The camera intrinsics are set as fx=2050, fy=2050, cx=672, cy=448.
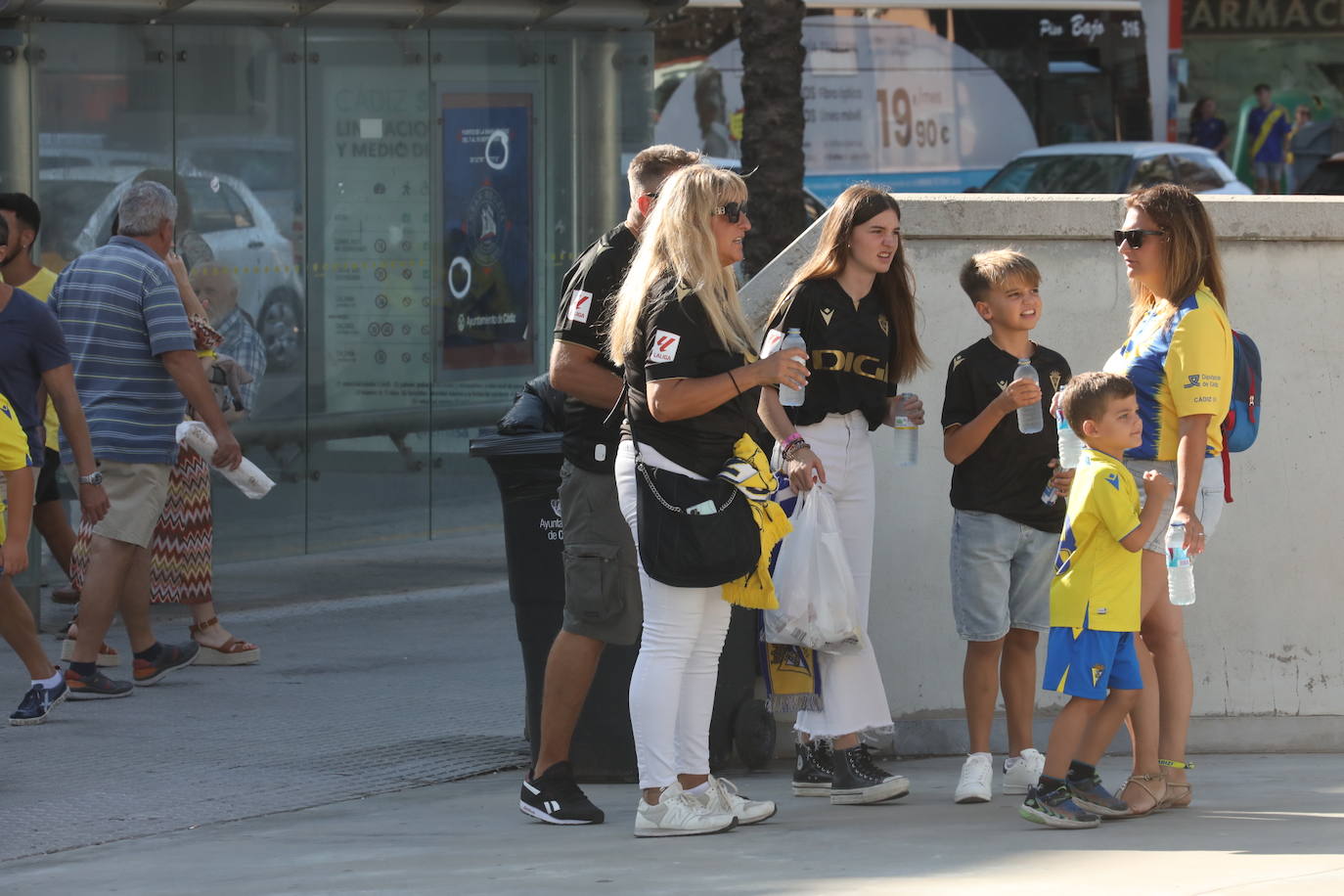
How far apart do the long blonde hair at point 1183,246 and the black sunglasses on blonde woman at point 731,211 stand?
109 cm

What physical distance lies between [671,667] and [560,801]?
57 centimetres

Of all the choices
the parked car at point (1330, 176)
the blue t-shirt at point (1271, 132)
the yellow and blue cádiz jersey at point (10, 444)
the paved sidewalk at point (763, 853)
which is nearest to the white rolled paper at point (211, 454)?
the yellow and blue cádiz jersey at point (10, 444)

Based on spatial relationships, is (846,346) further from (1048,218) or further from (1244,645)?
(1244,645)

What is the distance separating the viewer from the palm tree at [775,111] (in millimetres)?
11586

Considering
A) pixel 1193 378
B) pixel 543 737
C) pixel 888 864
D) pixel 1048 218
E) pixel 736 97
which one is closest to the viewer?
pixel 888 864

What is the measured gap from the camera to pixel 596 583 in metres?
5.44

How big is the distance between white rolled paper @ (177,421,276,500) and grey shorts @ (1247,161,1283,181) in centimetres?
2062

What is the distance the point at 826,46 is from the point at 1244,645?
577 inches

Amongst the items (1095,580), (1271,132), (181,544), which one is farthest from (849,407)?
(1271,132)

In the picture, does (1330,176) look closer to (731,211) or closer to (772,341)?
(772,341)

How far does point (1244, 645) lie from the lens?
21.2 feet

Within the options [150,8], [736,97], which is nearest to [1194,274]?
[150,8]

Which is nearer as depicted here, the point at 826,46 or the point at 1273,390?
the point at 1273,390

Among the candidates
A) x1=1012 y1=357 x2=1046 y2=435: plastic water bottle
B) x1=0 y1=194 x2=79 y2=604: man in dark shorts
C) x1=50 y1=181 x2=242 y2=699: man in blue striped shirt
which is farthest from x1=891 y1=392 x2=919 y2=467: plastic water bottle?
x1=0 y1=194 x2=79 y2=604: man in dark shorts
